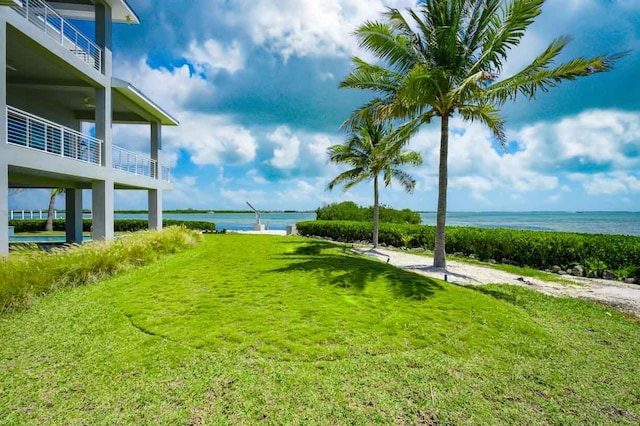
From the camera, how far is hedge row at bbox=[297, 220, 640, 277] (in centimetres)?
1008

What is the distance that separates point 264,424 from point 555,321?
17.9 ft

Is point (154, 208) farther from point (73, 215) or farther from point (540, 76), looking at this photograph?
point (540, 76)

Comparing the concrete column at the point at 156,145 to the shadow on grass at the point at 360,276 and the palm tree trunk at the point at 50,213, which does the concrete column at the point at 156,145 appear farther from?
the palm tree trunk at the point at 50,213

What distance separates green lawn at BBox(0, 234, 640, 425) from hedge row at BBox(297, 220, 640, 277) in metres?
4.71

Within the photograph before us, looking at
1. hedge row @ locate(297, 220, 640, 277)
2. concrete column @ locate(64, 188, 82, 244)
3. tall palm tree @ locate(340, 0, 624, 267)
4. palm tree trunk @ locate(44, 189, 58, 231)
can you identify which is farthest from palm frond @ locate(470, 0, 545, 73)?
palm tree trunk @ locate(44, 189, 58, 231)

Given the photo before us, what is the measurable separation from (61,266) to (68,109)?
12482 millimetres

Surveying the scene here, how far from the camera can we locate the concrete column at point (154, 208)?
709 inches

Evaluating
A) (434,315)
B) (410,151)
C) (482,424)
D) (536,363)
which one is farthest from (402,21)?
(482,424)

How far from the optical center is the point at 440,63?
10664 mm

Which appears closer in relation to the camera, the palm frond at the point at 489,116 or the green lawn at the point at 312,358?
the green lawn at the point at 312,358

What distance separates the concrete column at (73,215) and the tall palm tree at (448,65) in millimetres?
15663

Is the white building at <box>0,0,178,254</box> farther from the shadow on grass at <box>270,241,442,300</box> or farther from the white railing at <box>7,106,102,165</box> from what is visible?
the shadow on grass at <box>270,241,442,300</box>

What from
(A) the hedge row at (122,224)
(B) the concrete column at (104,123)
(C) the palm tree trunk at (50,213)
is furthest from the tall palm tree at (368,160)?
(C) the palm tree trunk at (50,213)

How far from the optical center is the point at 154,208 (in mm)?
18078
